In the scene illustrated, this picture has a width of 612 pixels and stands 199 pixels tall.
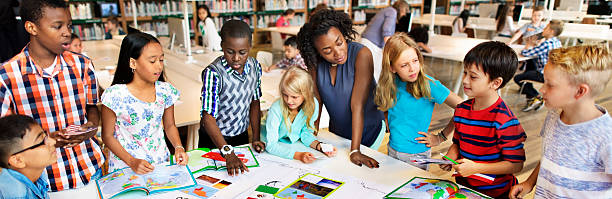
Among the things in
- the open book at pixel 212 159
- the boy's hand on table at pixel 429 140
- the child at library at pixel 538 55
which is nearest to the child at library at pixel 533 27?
the child at library at pixel 538 55

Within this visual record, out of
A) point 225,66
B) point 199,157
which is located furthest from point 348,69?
point 199,157

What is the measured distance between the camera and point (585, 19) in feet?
28.1

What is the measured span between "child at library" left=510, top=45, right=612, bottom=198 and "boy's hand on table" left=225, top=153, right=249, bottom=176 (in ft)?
3.48

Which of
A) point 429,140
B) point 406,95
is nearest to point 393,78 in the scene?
point 406,95

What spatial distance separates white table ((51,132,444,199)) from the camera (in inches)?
57.7

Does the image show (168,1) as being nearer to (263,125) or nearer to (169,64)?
(169,64)

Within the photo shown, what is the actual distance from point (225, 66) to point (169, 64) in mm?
2433

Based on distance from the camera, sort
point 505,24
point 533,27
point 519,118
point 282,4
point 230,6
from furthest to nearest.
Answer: point 282,4 < point 230,6 < point 505,24 < point 533,27 < point 519,118

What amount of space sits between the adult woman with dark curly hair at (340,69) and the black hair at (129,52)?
0.68m

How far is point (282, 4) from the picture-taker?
925 centimetres

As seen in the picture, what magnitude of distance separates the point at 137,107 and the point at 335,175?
0.81 metres

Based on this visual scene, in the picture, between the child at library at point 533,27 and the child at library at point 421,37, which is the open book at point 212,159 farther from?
the child at library at point 533,27

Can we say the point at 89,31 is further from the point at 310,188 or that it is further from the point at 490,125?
the point at 490,125

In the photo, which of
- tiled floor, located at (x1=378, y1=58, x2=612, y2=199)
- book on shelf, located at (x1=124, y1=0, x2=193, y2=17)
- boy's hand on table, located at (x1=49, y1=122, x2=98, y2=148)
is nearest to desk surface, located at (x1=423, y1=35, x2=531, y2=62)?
tiled floor, located at (x1=378, y1=58, x2=612, y2=199)
